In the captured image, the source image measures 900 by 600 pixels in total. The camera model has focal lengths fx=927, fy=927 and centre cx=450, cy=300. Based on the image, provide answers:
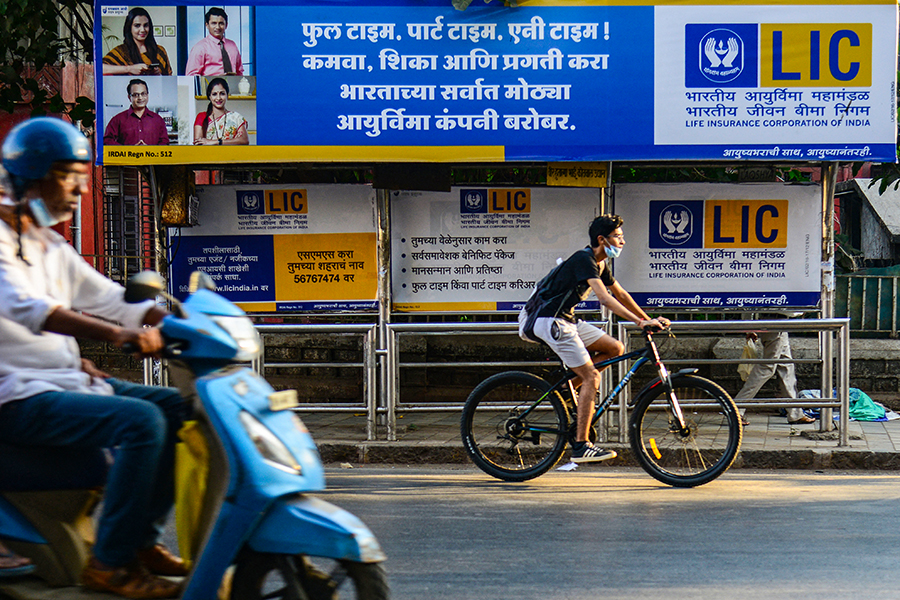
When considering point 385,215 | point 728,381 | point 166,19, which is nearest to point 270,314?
point 385,215

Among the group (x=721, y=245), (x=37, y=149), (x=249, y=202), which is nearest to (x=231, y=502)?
(x=37, y=149)

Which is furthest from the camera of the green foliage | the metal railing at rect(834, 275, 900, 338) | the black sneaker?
the metal railing at rect(834, 275, 900, 338)

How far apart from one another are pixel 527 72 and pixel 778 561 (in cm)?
473

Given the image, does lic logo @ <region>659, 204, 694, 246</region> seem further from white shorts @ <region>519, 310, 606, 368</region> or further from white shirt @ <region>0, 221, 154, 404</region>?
→ white shirt @ <region>0, 221, 154, 404</region>

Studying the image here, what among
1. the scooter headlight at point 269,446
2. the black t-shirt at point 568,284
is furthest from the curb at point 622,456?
the scooter headlight at point 269,446

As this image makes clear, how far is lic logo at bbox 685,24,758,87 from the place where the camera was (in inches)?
307

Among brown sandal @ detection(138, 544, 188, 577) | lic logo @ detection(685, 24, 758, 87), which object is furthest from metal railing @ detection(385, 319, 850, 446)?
brown sandal @ detection(138, 544, 188, 577)

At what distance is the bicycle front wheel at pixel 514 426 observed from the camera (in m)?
6.50

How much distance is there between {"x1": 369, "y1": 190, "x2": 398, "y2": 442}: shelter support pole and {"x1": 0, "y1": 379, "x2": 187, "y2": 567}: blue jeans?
5097 mm

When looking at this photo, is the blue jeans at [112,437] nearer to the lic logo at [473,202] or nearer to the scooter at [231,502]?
the scooter at [231,502]

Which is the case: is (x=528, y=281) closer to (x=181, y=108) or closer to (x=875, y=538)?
(x=181, y=108)

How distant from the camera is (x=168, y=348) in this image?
2.84 meters

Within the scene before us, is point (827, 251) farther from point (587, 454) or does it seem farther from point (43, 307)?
point (43, 307)

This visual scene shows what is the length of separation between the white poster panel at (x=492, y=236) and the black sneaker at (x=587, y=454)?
89.0 inches
